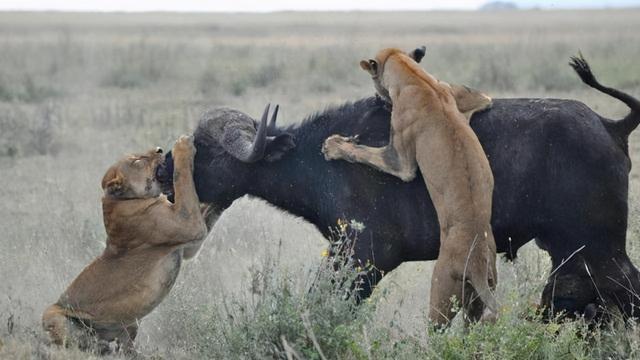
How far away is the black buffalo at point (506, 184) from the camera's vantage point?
7.18 m

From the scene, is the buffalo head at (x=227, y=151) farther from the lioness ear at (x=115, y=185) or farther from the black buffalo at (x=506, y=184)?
the lioness ear at (x=115, y=185)

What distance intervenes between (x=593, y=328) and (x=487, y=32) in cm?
4829

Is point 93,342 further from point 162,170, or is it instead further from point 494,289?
point 494,289

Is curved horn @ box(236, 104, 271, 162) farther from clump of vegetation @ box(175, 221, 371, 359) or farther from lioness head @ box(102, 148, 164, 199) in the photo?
clump of vegetation @ box(175, 221, 371, 359)


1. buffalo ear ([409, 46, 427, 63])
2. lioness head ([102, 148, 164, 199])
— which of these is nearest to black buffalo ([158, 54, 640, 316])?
lioness head ([102, 148, 164, 199])

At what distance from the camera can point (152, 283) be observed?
8.09m

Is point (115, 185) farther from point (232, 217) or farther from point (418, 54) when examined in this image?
point (232, 217)

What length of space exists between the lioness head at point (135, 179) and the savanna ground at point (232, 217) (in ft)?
2.60

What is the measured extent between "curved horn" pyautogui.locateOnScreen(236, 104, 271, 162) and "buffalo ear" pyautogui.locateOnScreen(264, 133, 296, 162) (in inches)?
4.7

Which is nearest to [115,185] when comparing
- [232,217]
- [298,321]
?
[298,321]

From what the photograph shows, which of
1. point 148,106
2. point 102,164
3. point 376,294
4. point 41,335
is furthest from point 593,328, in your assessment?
point 148,106

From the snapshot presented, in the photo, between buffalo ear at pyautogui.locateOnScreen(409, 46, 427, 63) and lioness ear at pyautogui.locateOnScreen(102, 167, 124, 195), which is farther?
lioness ear at pyautogui.locateOnScreen(102, 167, 124, 195)

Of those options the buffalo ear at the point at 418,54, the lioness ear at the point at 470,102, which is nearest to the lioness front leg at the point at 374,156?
the lioness ear at the point at 470,102

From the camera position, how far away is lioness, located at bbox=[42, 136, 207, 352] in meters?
7.96
